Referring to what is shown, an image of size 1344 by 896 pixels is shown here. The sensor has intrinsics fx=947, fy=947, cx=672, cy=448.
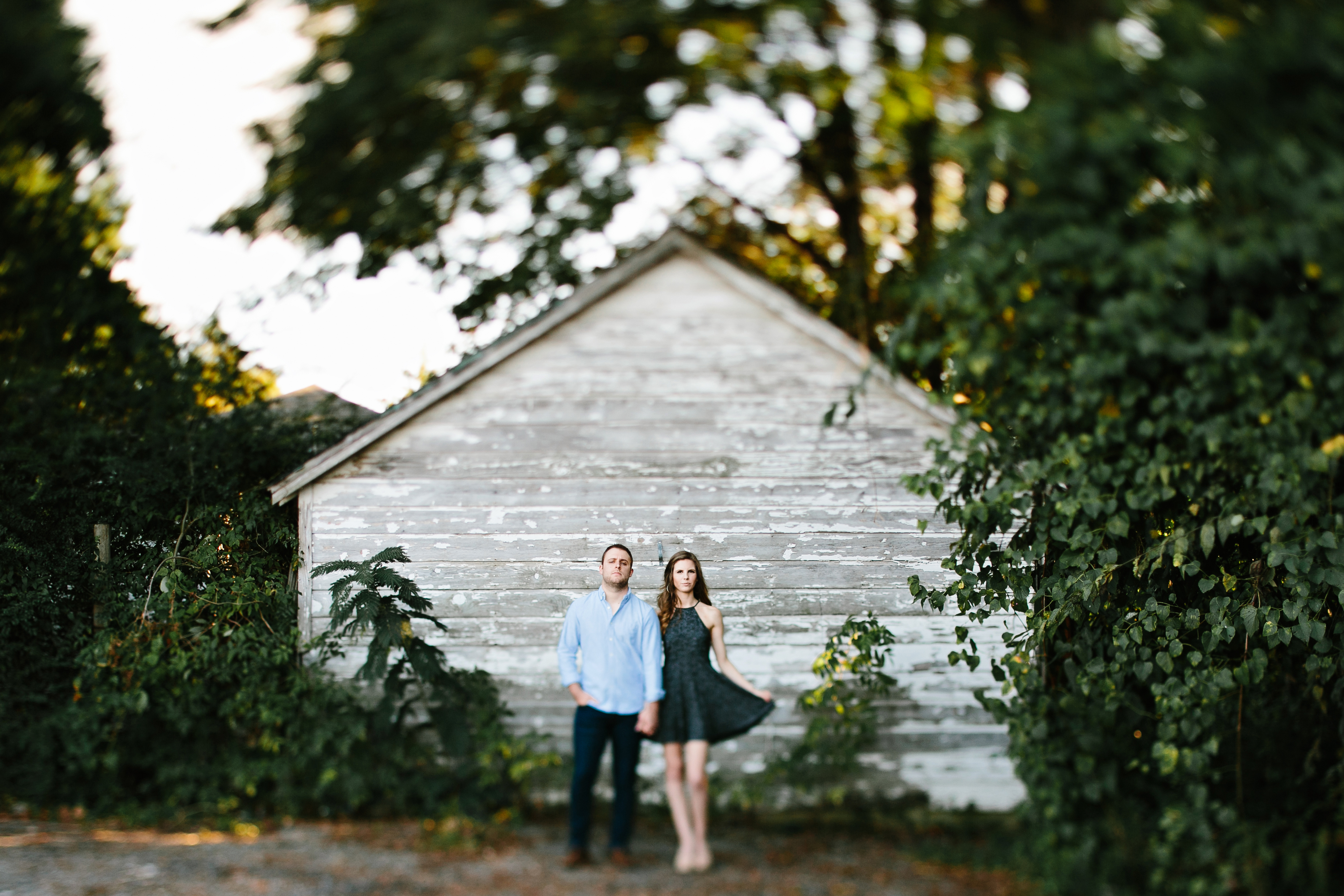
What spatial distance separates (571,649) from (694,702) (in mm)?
753

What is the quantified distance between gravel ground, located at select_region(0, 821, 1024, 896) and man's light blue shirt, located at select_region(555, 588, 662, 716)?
1.06 meters

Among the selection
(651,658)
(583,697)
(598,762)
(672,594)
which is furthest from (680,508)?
(598,762)

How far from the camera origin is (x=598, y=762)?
17.7ft

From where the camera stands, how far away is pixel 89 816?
21.4 ft

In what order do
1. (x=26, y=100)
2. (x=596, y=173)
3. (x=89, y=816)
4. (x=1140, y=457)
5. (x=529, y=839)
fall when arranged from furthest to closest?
(x=596, y=173), (x=26, y=100), (x=89, y=816), (x=529, y=839), (x=1140, y=457)

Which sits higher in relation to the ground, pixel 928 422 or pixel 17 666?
pixel 928 422

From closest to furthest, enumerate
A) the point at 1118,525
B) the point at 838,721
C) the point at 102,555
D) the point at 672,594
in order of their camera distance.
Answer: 1. the point at 1118,525
2. the point at 672,594
3. the point at 838,721
4. the point at 102,555

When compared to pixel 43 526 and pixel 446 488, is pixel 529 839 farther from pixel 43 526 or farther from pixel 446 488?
pixel 43 526

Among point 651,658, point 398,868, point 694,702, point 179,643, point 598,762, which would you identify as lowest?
point 398,868

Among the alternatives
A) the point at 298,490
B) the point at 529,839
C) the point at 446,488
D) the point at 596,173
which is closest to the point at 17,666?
the point at 298,490

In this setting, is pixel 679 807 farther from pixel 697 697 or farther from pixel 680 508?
pixel 680 508

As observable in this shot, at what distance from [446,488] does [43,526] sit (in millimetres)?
3102

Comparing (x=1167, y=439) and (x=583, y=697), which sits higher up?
(x=1167, y=439)

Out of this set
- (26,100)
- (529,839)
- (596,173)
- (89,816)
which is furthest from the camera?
(596,173)
